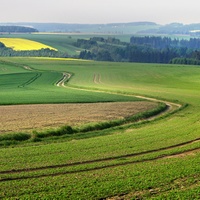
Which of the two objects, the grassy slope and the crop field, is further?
the grassy slope

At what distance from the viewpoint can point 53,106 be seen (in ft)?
136

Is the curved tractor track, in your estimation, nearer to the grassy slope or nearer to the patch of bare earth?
the patch of bare earth

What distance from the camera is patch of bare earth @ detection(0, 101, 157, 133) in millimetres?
31656

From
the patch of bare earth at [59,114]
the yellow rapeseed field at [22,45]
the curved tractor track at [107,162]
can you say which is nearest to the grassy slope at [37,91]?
the patch of bare earth at [59,114]

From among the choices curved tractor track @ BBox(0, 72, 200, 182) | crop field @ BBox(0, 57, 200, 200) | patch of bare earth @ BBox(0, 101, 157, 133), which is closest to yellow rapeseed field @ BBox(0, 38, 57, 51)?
patch of bare earth @ BBox(0, 101, 157, 133)

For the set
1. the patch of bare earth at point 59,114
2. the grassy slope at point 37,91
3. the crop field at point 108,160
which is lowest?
the grassy slope at point 37,91

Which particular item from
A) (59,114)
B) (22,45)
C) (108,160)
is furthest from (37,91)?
(22,45)

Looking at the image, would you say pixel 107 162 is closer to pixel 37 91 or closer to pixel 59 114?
pixel 59 114

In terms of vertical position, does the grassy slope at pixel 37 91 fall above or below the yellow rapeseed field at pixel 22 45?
below

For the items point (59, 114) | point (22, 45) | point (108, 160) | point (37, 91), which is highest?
point (22, 45)

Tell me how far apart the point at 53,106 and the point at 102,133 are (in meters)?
13.2

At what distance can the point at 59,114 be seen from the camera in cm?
3662

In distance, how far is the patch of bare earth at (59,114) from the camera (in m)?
31.7

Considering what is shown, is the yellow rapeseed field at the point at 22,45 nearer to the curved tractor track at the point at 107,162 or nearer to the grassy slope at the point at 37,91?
the grassy slope at the point at 37,91
